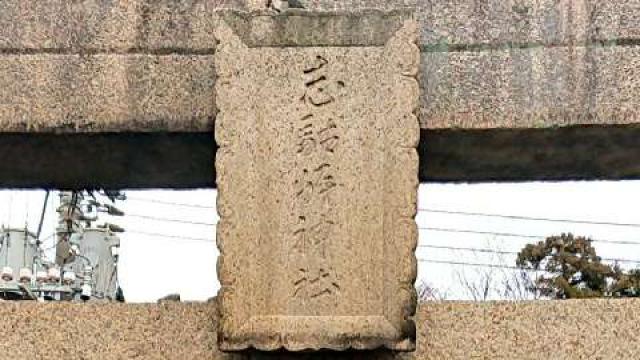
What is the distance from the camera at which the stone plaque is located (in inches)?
97.6

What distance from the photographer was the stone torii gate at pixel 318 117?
8.20 feet

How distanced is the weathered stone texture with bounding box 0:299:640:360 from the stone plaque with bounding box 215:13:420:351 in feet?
0.77

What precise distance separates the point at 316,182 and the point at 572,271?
1055 cm

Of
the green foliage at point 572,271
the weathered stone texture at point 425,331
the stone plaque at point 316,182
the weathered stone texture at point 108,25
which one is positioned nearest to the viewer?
the stone plaque at point 316,182

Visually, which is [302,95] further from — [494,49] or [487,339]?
[487,339]

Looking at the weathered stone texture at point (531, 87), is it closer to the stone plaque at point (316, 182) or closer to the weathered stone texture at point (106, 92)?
the stone plaque at point (316, 182)

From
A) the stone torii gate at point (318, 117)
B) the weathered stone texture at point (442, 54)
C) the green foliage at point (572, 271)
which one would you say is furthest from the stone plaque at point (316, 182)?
the green foliage at point (572, 271)

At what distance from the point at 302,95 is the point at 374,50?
229 millimetres

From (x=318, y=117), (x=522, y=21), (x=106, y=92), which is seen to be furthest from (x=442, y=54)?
(x=106, y=92)

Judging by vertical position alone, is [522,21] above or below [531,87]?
above

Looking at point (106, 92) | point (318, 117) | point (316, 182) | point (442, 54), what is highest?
point (442, 54)

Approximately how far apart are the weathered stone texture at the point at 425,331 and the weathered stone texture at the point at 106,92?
0.52 metres

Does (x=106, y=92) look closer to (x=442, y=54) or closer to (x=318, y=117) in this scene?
(x=318, y=117)

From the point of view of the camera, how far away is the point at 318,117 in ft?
8.41
